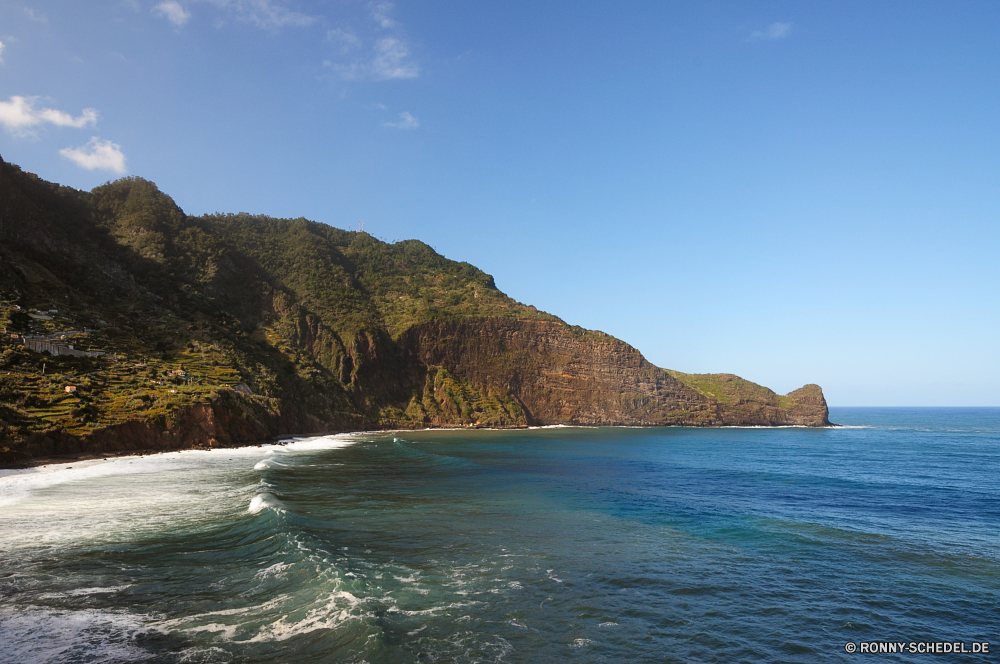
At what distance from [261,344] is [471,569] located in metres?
92.7

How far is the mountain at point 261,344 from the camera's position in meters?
52.2

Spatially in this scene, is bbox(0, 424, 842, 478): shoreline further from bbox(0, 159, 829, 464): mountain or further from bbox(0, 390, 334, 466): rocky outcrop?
bbox(0, 159, 829, 464): mountain

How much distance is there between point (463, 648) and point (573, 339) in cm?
12370

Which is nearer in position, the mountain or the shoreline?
the shoreline

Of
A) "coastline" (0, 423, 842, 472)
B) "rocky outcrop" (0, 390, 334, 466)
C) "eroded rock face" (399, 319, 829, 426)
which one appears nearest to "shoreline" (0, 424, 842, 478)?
"coastline" (0, 423, 842, 472)

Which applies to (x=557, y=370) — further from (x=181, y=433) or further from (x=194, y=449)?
(x=181, y=433)

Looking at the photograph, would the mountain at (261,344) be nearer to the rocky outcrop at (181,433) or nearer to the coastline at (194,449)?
the rocky outcrop at (181,433)

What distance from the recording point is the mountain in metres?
52.2

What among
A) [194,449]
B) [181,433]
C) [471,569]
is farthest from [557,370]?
[471,569]

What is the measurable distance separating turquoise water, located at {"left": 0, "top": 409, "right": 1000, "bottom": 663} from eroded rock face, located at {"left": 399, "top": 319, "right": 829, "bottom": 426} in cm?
8998

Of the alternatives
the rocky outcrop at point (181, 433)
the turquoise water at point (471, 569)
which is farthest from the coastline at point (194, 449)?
the turquoise water at point (471, 569)

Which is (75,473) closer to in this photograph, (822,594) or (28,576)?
(28,576)

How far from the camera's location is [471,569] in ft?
61.8

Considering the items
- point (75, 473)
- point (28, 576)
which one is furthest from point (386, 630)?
point (75, 473)
